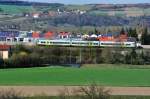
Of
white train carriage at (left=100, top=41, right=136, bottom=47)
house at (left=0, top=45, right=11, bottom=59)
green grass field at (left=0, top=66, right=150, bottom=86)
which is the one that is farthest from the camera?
white train carriage at (left=100, top=41, right=136, bottom=47)

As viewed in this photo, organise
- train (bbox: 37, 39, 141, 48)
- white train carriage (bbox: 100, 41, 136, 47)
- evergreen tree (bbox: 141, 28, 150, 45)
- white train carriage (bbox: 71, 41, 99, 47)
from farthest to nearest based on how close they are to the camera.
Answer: evergreen tree (bbox: 141, 28, 150, 45) < train (bbox: 37, 39, 141, 48) < white train carriage (bbox: 100, 41, 136, 47) < white train carriage (bbox: 71, 41, 99, 47)

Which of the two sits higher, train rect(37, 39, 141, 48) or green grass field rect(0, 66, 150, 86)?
green grass field rect(0, 66, 150, 86)

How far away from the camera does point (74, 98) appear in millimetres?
20922

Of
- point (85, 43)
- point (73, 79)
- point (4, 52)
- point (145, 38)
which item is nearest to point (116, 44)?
point (85, 43)

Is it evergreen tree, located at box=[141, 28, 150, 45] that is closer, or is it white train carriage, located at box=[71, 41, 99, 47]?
white train carriage, located at box=[71, 41, 99, 47]

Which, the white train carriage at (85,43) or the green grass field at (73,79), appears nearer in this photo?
the green grass field at (73,79)

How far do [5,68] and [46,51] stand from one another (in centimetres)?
1677

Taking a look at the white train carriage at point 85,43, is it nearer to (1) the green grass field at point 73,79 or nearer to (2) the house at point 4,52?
(2) the house at point 4,52

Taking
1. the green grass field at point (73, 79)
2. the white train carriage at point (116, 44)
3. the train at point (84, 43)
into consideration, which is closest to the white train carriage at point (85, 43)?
the train at point (84, 43)

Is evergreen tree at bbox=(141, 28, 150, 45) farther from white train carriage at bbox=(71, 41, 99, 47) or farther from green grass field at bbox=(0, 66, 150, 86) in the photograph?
green grass field at bbox=(0, 66, 150, 86)

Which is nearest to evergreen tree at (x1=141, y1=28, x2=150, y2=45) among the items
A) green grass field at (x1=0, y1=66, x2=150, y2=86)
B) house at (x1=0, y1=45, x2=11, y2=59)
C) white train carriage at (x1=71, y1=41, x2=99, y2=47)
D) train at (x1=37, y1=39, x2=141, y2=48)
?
train at (x1=37, y1=39, x2=141, y2=48)

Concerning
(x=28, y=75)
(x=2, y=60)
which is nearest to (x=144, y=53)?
(x=2, y=60)

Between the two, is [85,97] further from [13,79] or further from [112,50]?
[112,50]

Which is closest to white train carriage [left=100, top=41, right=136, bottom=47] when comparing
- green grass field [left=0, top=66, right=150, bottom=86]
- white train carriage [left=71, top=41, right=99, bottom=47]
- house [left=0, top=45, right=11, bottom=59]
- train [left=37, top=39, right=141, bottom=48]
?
train [left=37, top=39, right=141, bottom=48]
